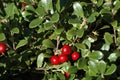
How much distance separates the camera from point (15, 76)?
3.29 metres

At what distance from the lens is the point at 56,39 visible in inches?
123

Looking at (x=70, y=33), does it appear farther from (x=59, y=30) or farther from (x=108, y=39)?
(x=108, y=39)

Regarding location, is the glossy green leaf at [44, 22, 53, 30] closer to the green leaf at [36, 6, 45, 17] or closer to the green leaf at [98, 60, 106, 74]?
the green leaf at [36, 6, 45, 17]

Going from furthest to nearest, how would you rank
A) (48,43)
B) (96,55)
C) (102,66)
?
1. (48,43)
2. (96,55)
3. (102,66)

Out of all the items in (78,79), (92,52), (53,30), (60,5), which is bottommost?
(78,79)

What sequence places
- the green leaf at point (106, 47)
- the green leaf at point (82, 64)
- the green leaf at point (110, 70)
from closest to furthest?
the green leaf at point (110, 70) → the green leaf at point (82, 64) → the green leaf at point (106, 47)

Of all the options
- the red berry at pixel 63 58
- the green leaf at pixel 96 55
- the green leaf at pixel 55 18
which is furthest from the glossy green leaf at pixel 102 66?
the green leaf at pixel 55 18

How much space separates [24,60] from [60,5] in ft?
1.86

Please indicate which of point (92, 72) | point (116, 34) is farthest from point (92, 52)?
point (116, 34)

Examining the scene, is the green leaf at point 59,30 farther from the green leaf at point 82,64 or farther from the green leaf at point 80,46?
the green leaf at point 82,64

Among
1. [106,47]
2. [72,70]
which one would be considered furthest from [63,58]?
[106,47]

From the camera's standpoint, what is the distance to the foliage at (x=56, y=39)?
2.95 m

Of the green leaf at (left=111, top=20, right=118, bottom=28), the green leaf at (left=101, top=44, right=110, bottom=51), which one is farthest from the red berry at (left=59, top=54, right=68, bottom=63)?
the green leaf at (left=111, top=20, right=118, bottom=28)

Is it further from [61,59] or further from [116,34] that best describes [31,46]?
[116,34]
